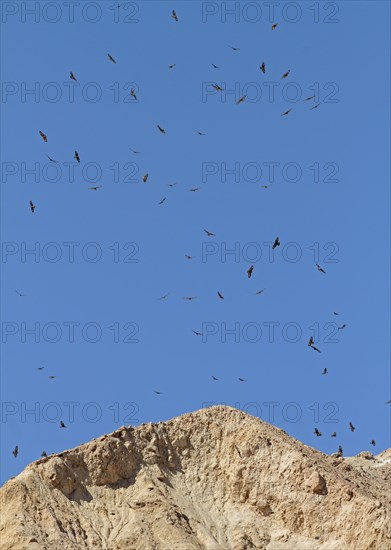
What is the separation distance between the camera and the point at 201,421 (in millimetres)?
106438

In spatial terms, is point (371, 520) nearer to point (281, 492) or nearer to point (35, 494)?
point (281, 492)

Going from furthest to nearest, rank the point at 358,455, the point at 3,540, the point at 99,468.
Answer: the point at 358,455
the point at 99,468
the point at 3,540

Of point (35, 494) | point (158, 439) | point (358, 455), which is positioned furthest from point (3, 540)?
point (358, 455)

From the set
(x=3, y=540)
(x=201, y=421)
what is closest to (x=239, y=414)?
(x=201, y=421)

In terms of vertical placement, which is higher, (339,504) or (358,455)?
(358,455)

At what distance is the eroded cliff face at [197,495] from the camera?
9731 cm

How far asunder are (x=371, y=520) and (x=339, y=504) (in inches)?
94.9

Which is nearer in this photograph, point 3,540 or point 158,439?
point 3,540

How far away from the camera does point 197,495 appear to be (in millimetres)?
103438

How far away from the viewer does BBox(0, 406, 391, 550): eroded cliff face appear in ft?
319

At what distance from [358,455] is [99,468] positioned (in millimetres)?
21807

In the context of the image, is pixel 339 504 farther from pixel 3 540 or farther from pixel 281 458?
pixel 3 540

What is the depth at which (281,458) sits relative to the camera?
339 ft

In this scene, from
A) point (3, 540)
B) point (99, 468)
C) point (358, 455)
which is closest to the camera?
point (3, 540)
